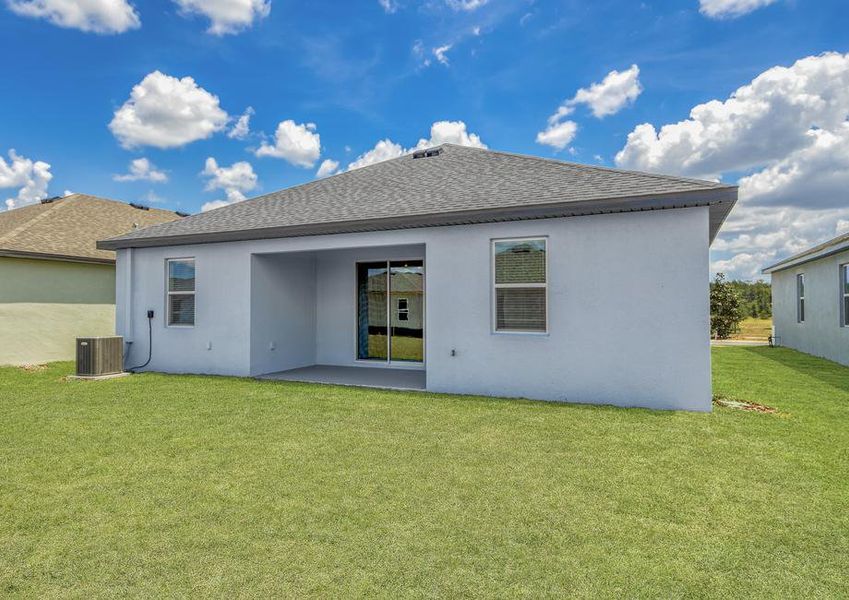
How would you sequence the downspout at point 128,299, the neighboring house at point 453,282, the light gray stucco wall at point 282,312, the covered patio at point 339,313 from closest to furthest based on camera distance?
1. the neighboring house at point 453,282
2. the light gray stucco wall at point 282,312
3. the covered patio at point 339,313
4. the downspout at point 128,299

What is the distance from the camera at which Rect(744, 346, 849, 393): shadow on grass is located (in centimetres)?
874

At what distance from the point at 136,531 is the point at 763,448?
5636mm

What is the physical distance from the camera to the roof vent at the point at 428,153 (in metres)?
11.1

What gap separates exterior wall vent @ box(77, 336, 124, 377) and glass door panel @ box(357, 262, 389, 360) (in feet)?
17.0

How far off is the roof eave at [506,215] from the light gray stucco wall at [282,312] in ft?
3.19

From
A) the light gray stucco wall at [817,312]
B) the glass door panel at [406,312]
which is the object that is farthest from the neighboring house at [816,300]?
the glass door panel at [406,312]

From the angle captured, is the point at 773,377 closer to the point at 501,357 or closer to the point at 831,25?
the point at 501,357

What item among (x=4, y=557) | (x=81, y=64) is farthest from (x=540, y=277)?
(x=81, y=64)

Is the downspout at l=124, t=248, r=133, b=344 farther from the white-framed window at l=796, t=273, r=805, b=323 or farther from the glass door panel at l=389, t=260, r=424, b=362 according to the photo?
the white-framed window at l=796, t=273, r=805, b=323

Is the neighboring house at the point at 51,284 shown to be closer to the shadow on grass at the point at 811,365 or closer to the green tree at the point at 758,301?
the shadow on grass at the point at 811,365

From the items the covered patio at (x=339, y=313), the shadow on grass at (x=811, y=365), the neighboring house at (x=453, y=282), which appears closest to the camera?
the neighboring house at (x=453, y=282)

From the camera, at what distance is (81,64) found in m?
13.6

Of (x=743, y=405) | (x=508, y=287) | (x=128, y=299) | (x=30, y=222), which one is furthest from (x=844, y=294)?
(x=30, y=222)

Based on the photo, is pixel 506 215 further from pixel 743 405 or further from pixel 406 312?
pixel 743 405
